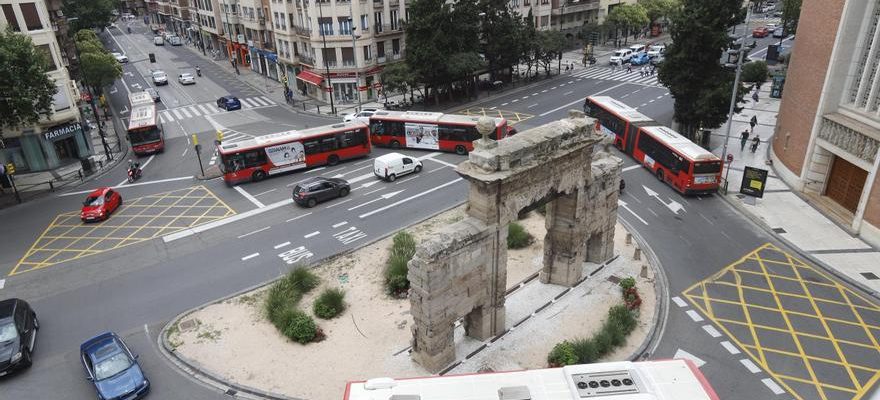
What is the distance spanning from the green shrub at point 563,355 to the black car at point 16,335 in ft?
70.8

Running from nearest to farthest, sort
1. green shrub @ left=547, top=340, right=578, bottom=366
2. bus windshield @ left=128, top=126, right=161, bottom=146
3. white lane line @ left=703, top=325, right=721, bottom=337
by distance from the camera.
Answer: green shrub @ left=547, top=340, right=578, bottom=366 < white lane line @ left=703, top=325, right=721, bottom=337 < bus windshield @ left=128, top=126, right=161, bottom=146

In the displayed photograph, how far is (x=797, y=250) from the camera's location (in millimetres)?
30344

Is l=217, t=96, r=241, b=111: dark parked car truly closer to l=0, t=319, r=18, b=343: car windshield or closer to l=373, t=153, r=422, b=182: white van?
l=373, t=153, r=422, b=182: white van

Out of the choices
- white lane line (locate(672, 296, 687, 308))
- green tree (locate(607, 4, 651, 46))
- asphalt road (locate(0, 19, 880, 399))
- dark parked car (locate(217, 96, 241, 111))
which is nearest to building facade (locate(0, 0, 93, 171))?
Answer: asphalt road (locate(0, 19, 880, 399))

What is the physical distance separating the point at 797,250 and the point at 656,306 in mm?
11331

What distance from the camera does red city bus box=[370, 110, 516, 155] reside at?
4572 cm

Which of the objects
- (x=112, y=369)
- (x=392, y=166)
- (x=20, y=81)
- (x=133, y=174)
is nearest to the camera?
(x=112, y=369)

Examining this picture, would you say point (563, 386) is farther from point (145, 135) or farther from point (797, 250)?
point (145, 135)

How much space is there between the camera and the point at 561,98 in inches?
2469

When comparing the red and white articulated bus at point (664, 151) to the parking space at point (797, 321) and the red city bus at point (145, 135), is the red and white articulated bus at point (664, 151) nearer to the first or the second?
the parking space at point (797, 321)

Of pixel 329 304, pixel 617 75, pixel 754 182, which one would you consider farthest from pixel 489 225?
pixel 617 75

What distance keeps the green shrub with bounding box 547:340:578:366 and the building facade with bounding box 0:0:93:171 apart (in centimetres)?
4169

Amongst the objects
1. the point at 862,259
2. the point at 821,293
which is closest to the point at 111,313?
the point at 821,293

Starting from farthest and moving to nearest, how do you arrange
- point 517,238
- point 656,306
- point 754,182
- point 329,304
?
point 754,182 < point 517,238 < point 656,306 < point 329,304
